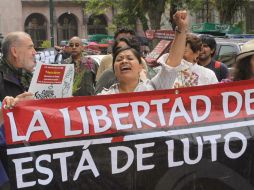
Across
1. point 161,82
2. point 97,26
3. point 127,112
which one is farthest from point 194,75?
point 97,26

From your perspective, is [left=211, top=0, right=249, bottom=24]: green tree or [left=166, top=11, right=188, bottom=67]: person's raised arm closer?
[left=166, top=11, right=188, bottom=67]: person's raised arm

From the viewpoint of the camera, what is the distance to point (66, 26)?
47531mm

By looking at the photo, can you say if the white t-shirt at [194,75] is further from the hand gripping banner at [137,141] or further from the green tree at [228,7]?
the green tree at [228,7]

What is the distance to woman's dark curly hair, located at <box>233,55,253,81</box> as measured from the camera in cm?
388

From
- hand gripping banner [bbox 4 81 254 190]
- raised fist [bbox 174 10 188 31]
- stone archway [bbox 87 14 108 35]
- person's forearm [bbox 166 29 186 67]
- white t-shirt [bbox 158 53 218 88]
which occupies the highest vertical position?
raised fist [bbox 174 10 188 31]

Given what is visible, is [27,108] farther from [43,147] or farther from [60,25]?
[60,25]

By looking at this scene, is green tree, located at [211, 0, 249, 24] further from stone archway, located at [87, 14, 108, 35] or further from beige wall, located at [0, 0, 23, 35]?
beige wall, located at [0, 0, 23, 35]

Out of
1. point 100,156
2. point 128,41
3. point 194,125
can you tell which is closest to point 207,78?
point 128,41

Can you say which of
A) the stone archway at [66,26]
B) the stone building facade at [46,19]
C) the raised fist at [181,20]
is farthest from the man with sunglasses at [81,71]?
the stone archway at [66,26]

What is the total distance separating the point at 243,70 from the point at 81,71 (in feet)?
9.03

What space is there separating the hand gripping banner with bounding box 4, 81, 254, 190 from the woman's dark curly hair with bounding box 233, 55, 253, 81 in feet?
0.73

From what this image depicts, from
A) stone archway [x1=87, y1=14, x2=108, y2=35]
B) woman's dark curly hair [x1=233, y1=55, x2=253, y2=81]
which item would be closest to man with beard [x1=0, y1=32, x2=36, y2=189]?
woman's dark curly hair [x1=233, y1=55, x2=253, y2=81]

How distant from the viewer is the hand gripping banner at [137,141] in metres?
3.33

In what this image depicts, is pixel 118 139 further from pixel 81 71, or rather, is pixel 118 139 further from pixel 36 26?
pixel 36 26
